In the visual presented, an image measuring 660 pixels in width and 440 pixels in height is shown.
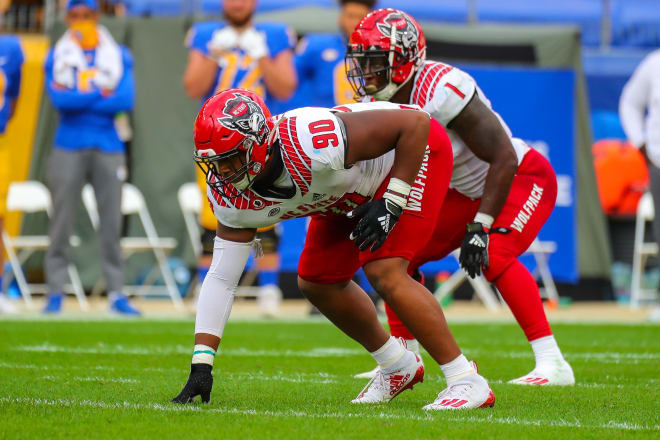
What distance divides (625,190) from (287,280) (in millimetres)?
3935

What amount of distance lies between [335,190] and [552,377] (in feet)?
5.46

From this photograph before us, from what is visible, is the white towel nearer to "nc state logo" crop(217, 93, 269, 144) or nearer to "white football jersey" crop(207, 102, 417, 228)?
"white football jersey" crop(207, 102, 417, 228)

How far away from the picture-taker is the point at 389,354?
4.70 metres

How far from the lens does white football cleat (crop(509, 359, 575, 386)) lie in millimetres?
5266

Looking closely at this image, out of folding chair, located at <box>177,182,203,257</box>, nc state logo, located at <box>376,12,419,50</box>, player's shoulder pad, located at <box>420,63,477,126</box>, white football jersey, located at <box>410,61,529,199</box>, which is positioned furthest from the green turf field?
folding chair, located at <box>177,182,203,257</box>

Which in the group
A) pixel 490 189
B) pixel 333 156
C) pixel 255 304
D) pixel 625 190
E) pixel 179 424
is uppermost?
pixel 333 156

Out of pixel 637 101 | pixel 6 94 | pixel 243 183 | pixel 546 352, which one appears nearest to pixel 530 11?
pixel 637 101

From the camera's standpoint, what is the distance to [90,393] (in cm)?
461

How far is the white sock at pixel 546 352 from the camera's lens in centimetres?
533

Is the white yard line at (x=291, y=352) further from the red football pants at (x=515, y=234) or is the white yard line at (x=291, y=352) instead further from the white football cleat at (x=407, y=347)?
the red football pants at (x=515, y=234)

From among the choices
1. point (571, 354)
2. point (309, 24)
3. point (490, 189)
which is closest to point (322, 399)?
point (490, 189)

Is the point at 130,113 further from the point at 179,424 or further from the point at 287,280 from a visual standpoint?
the point at 179,424

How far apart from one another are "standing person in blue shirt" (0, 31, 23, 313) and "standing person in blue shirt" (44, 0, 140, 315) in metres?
0.36

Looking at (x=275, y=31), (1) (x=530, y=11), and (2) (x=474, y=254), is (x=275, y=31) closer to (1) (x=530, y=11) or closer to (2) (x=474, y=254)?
(2) (x=474, y=254)
